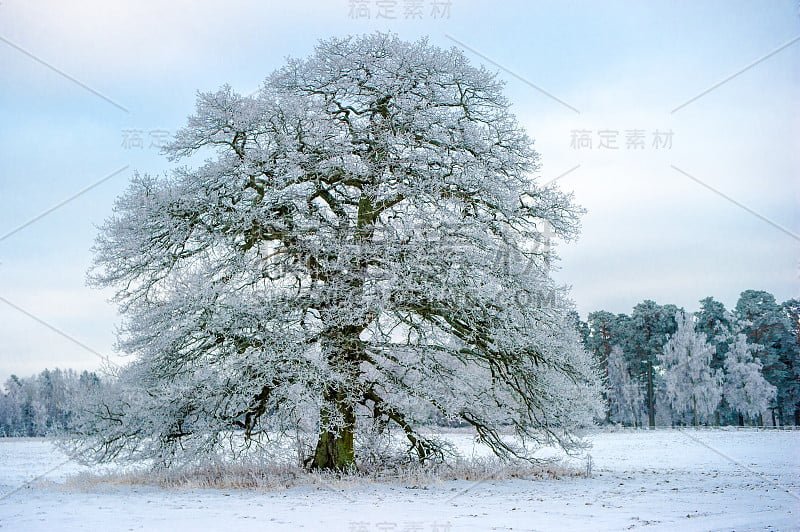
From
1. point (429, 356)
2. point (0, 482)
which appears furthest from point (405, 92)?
point (0, 482)

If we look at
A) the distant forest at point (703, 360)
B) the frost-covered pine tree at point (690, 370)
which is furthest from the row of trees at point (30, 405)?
the frost-covered pine tree at point (690, 370)

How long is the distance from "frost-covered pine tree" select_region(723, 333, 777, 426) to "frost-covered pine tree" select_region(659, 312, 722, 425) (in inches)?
36.1

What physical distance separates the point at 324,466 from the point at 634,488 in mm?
5904

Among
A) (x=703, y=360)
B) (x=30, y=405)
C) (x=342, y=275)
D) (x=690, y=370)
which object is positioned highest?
(x=342, y=275)

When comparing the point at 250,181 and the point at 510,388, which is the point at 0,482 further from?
the point at 510,388

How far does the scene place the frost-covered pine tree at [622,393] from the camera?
5534 cm

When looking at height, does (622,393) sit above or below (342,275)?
below

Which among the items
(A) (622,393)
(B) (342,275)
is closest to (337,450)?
(B) (342,275)

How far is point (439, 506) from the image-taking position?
9.88m

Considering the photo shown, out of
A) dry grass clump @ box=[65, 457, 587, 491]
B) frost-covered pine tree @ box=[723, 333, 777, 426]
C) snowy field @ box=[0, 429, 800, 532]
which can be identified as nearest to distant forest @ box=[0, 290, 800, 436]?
frost-covered pine tree @ box=[723, 333, 777, 426]

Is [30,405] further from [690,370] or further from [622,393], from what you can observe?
[690,370]

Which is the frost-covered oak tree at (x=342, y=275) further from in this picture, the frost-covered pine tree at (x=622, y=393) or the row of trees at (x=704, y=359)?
the frost-covered pine tree at (x=622, y=393)

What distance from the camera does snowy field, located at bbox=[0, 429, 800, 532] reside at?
823cm

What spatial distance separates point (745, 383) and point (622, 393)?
33.8 ft
